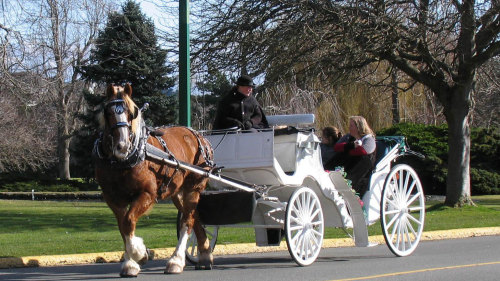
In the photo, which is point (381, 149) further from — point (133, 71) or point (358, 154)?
point (133, 71)

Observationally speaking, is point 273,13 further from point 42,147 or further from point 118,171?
point 42,147

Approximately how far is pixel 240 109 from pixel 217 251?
108 inches

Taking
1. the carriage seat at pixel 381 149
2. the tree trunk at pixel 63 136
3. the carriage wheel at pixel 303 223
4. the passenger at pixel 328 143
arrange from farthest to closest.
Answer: the tree trunk at pixel 63 136
the carriage seat at pixel 381 149
the passenger at pixel 328 143
the carriage wheel at pixel 303 223

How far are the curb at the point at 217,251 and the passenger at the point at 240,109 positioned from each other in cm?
243

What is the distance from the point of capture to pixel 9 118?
40.2 metres

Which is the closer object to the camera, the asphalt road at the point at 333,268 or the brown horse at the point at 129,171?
the brown horse at the point at 129,171

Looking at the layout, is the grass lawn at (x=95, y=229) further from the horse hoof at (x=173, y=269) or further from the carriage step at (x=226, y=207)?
the horse hoof at (x=173, y=269)

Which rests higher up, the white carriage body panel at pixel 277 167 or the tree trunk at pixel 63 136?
the tree trunk at pixel 63 136

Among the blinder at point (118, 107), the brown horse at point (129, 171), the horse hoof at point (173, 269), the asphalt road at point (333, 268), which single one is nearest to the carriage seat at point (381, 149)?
the asphalt road at point (333, 268)

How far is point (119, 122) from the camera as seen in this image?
7.57 meters

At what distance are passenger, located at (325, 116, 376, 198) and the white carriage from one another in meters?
0.17

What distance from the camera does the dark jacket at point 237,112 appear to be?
9773mm

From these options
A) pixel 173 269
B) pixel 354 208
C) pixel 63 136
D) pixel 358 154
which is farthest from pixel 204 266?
pixel 63 136

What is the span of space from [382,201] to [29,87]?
1097 centimetres
